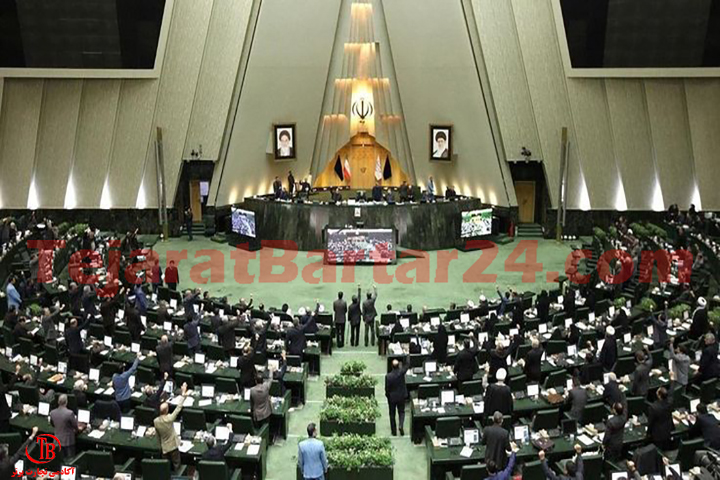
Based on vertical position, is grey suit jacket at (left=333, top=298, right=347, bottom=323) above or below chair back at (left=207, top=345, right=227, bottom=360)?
above

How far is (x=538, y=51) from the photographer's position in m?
27.9

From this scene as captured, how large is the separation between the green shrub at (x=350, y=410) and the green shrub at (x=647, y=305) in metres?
8.57

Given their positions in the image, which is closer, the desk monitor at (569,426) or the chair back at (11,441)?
the chair back at (11,441)

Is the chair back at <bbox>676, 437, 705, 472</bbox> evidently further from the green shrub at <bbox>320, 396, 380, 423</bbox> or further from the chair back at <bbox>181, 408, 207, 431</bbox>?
the chair back at <bbox>181, 408, 207, 431</bbox>

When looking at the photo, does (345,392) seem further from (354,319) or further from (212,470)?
(354,319)

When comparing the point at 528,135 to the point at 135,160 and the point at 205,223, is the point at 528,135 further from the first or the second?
the point at 135,160

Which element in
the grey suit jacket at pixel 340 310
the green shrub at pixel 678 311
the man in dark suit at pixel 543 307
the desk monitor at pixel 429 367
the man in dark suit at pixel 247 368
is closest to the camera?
the man in dark suit at pixel 247 368

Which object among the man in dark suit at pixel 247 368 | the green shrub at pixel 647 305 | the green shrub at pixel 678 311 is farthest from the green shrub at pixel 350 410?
the green shrub at pixel 647 305

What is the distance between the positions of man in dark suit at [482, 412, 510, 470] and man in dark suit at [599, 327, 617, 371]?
4.23 meters

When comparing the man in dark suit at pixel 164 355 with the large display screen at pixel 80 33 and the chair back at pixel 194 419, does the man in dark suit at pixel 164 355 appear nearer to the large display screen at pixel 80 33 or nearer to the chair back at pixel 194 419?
the chair back at pixel 194 419

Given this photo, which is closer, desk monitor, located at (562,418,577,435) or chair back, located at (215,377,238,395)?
desk monitor, located at (562,418,577,435)

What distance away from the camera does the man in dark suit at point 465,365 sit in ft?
41.3

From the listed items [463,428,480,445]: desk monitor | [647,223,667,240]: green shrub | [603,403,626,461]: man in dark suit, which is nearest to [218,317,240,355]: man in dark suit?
[463,428,480,445]: desk monitor

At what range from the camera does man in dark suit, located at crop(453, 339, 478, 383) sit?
1260 cm
